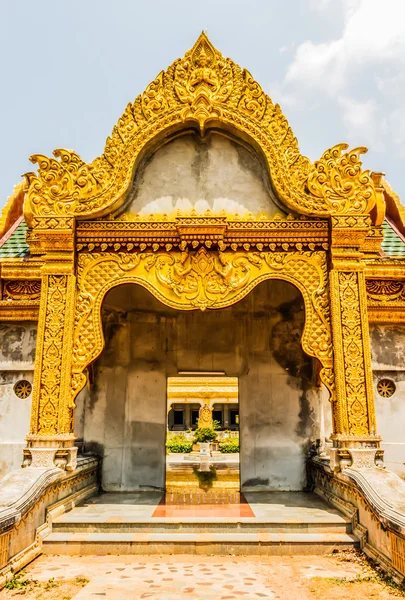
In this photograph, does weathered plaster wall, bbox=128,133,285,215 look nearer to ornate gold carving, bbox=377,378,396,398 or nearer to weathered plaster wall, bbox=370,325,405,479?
weathered plaster wall, bbox=370,325,405,479

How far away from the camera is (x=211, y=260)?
6918 millimetres

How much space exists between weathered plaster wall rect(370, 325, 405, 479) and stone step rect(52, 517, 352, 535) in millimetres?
2380

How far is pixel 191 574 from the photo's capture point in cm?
462

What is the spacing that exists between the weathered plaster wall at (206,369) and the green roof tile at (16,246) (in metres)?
1.92

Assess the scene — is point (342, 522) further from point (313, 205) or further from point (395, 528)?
point (313, 205)

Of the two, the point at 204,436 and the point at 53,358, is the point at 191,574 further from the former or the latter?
the point at 204,436

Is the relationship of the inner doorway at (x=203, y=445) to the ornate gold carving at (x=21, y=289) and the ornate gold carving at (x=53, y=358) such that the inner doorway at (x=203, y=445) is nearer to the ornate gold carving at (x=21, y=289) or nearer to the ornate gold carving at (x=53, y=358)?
the ornate gold carving at (x=53, y=358)

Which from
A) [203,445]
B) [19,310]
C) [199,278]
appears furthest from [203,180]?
[203,445]

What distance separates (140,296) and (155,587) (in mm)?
5761

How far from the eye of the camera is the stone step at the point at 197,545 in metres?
5.29

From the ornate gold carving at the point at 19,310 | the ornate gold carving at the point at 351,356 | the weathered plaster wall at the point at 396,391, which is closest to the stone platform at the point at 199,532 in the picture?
the ornate gold carving at the point at 351,356

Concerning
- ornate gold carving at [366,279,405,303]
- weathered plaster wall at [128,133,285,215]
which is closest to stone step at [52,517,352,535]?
ornate gold carving at [366,279,405,303]

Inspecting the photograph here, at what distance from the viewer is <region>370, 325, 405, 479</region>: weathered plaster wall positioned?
7652 millimetres

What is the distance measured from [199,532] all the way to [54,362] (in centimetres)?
282
